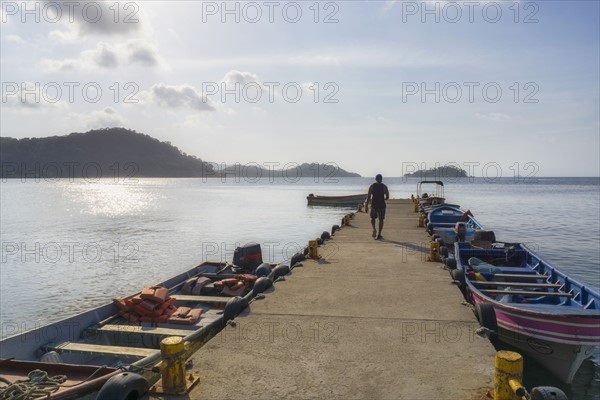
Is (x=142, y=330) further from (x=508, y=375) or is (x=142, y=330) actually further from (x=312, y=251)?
(x=508, y=375)

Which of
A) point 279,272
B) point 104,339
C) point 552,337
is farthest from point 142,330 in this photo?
point 552,337

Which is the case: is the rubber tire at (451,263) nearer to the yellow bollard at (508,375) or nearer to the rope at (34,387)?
the yellow bollard at (508,375)

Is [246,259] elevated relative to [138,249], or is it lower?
elevated

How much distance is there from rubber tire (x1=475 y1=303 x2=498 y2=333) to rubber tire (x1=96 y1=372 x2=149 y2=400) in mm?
5476

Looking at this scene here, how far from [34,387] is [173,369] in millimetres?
1921

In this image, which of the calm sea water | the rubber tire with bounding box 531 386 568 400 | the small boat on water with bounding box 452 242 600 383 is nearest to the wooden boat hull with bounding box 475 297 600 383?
the small boat on water with bounding box 452 242 600 383

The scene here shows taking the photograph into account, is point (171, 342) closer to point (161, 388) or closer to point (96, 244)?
point (161, 388)

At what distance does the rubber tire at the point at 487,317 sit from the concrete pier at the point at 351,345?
161 mm

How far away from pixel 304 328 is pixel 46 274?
64.1 feet

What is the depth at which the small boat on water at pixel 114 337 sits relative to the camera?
5.91 m

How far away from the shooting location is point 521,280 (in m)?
11.6

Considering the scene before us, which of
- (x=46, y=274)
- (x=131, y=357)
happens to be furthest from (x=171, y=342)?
(x=46, y=274)

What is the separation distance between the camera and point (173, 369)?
4883 mm

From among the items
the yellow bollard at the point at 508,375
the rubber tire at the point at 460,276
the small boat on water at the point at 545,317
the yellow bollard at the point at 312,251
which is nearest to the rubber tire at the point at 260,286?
the yellow bollard at the point at 312,251
